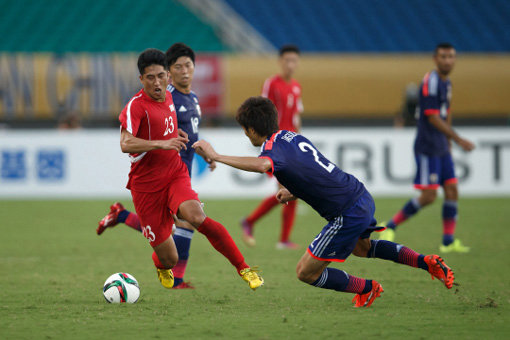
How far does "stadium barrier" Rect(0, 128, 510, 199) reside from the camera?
14320mm

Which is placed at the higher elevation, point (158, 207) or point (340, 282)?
point (158, 207)

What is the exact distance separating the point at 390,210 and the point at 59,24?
1257cm

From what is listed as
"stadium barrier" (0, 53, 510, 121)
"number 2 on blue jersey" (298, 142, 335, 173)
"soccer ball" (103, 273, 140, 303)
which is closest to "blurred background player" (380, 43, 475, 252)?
"number 2 on blue jersey" (298, 142, 335, 173)

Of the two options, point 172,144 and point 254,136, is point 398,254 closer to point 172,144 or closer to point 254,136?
point 254,136

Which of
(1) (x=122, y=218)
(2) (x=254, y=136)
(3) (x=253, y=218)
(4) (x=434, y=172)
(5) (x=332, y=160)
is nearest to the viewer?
(2) (x=254, y=136)

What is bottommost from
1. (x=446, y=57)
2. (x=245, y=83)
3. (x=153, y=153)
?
(x=153, y=153)

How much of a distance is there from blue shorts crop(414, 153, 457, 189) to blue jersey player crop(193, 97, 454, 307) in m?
3.20

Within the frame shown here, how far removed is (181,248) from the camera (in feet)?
20.0

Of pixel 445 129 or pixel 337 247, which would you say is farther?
pixel 445 129

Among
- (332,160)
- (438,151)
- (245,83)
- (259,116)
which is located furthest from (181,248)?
(245,83)

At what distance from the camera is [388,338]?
13.8 ft

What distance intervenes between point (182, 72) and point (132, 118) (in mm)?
957

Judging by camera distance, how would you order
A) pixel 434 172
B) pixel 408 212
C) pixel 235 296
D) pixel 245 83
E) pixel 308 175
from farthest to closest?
1. pixel 245 83
2. pixel 408 212
3. pixel 434 172
4. pixel 235 296
5. pixel 308 175

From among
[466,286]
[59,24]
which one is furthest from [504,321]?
[59,24]
